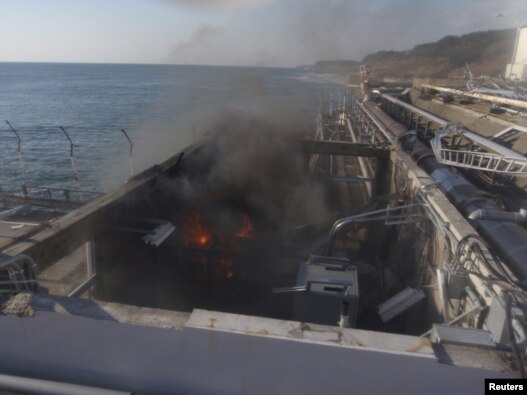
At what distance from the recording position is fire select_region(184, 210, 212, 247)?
1159 centimetres

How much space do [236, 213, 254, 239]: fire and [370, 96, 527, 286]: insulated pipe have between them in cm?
581

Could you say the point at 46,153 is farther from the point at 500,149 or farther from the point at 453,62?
the point at 453,62

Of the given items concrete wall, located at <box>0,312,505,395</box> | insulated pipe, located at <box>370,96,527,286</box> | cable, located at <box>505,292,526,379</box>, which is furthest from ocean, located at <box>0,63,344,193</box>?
cable, located at <box>505,292,526,379</box>

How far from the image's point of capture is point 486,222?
7.18 m

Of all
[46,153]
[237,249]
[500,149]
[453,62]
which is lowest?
[46,153]

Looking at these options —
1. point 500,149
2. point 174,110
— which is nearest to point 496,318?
point 500,149

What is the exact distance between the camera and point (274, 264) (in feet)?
31.0

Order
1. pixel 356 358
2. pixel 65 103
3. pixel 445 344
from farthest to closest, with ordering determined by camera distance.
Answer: pixel 65 103 < pixel 445 344 < pixel 356 358

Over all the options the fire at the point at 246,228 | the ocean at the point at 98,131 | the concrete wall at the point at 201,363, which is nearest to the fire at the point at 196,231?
the fire at the point at 246,228

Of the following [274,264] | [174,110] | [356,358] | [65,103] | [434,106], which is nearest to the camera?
[356,358]

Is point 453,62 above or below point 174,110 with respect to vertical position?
above

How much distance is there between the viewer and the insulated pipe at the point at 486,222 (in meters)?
6.07

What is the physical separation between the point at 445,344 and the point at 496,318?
2.73 feet

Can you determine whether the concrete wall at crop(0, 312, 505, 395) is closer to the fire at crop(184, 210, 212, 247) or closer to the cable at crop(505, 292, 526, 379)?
the cable at crop(505, 292, 526, 379)
